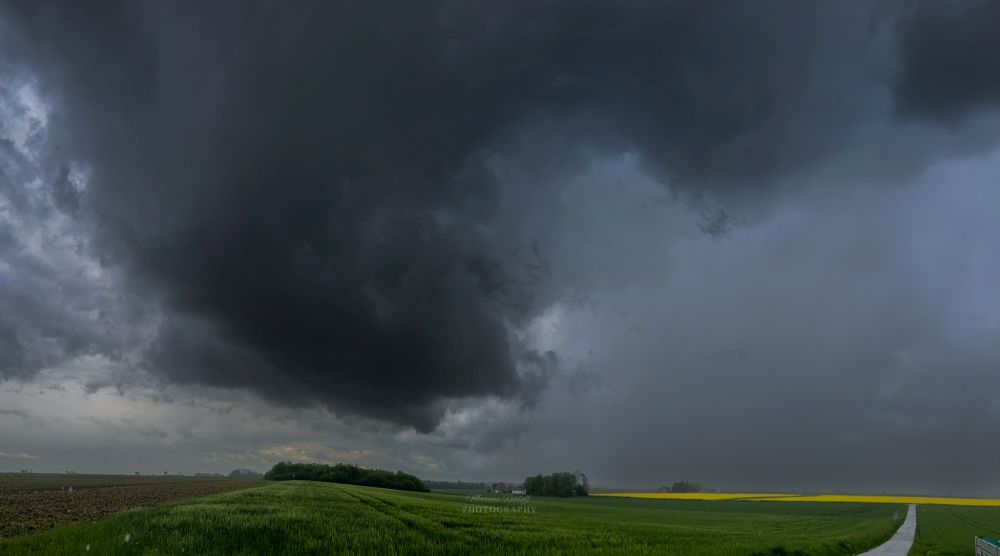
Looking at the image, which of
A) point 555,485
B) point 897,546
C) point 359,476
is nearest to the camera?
point 897,546

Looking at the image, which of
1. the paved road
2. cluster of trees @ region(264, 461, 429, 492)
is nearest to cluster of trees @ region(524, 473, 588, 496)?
cluster of trees @ region(264, 461, 429, 492)

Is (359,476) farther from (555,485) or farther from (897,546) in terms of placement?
(897,546)

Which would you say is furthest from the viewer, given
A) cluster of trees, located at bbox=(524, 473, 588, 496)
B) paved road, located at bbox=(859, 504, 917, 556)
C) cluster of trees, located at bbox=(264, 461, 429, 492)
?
cluster of trees, located at bbox=(524, 473, 588, 496)

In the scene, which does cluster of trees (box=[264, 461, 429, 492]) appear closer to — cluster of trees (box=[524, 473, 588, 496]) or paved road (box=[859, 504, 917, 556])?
cluster of trees (box=[524, 473, 588, 496])

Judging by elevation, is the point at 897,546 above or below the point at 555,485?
above

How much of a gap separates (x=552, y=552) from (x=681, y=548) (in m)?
7.72

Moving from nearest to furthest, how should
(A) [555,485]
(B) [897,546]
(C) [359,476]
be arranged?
1. (B) [897,546]
2. (C) [359,476]
3. (A) [555,485]

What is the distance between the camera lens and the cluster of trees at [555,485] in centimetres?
15500

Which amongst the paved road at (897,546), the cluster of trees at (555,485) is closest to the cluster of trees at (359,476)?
the cluster of trees at (555,485)

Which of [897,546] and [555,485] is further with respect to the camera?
[555,485]

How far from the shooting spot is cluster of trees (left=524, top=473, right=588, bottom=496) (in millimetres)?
155000

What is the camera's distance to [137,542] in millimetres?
17297

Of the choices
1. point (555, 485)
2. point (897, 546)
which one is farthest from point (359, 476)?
point (897, 546)

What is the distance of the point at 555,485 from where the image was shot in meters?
155
